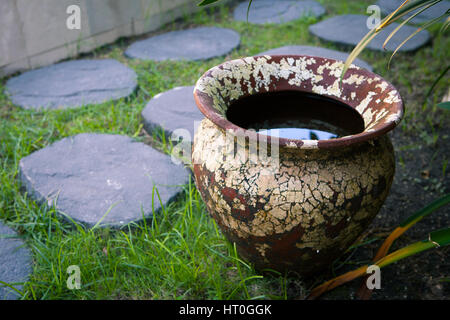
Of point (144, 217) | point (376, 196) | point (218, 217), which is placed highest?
point (376, 196)

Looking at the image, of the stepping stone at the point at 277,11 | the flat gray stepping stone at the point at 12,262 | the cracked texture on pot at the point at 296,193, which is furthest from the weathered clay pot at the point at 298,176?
the stepping stone at the point at 277,11

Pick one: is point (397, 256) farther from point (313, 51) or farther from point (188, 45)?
point (188, 45)

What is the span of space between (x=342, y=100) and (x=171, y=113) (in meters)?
1.16

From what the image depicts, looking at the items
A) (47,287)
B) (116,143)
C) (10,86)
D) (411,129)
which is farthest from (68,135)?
(411,129)

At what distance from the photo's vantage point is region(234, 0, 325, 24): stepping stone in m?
3.94

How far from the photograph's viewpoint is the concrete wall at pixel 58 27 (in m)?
2.78

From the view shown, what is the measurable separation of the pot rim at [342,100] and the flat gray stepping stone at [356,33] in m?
1.92

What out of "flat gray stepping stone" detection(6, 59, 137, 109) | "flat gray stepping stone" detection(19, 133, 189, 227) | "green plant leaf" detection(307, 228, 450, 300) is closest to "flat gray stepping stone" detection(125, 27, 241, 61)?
"flat gray stepping stone" detection(6, 59, 137, 109)

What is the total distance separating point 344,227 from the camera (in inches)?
52.6

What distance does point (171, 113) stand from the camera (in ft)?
7.98

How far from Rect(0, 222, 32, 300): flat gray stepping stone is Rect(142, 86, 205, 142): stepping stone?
91 centimetres

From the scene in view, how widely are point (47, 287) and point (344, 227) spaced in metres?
1.04

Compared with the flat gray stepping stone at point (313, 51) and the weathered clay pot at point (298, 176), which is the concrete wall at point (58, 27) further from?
the weathered clay pot at point (298, 176)

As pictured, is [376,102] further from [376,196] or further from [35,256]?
[35,256]
